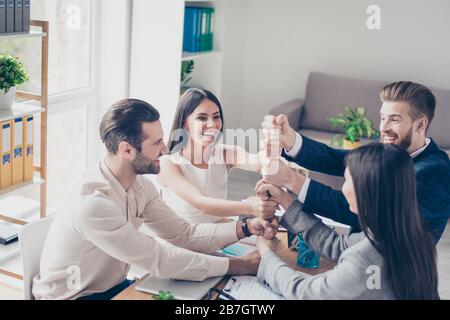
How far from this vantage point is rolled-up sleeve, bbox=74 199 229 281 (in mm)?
1856

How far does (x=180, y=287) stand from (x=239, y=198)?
307 centimetres

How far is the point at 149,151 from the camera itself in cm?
207

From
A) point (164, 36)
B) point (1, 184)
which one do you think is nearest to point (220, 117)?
point (1, 184)

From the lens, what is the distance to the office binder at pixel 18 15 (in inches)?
118

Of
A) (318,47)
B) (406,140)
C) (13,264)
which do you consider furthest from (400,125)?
(318,47)

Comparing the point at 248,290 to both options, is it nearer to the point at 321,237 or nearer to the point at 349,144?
the point at 321,237

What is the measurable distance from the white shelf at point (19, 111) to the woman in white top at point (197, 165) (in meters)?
0.93

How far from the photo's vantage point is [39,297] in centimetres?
199

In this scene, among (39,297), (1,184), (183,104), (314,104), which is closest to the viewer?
(39,297)

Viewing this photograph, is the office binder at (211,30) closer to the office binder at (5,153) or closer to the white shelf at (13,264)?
the office binder at (5,153)

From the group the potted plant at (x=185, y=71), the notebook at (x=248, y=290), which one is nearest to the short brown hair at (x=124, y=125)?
the notebook at (x=248, y=290)

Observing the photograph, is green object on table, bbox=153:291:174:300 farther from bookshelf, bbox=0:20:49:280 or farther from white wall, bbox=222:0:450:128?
white wall, bbox=222:0:450:128

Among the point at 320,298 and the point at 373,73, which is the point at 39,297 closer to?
the point at 320,298
